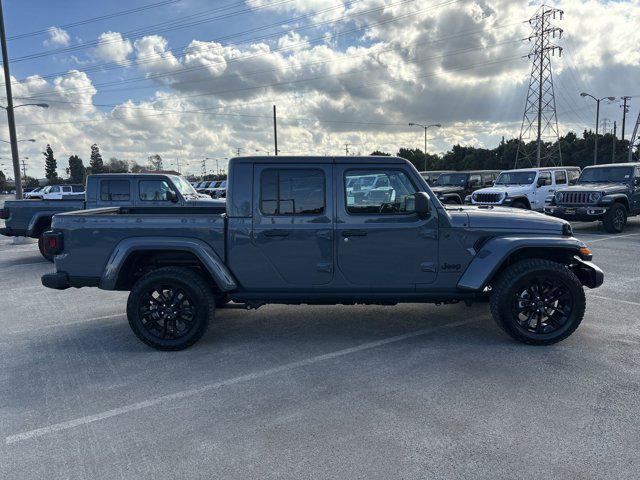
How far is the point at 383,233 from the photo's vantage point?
454cm

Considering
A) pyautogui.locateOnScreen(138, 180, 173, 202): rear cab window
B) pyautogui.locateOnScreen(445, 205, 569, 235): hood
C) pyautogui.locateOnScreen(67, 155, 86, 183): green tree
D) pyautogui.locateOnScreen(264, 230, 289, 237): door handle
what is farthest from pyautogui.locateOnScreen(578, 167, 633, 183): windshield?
pyautogui.locateOnScreen(67, 155, 86, 183): green tree

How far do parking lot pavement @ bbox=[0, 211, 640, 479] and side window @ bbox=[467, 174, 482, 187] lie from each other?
679 inches

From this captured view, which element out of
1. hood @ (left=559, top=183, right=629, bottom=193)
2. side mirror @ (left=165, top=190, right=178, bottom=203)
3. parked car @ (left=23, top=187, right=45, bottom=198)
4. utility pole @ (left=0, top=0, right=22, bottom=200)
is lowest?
parked car @ (left=23, top=187, right=45, bottom=198)

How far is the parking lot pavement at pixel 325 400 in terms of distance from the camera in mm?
2803

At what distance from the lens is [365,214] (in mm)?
4574

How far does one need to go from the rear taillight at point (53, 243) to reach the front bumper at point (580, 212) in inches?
507

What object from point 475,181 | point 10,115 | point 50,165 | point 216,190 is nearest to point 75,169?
point 50,165

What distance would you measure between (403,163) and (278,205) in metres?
1.34

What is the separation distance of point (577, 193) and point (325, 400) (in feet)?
40.3

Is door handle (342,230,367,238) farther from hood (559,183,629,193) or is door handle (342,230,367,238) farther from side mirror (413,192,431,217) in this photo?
hood (559,183,629,193)

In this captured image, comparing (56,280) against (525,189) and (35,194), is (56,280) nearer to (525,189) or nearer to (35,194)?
(525,189)

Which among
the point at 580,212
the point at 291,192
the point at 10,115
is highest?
the point at 10,115

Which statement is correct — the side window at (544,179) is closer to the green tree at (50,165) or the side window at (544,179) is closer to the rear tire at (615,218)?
the rear tire at (615,218)

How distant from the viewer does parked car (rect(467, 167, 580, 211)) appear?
595 inches
